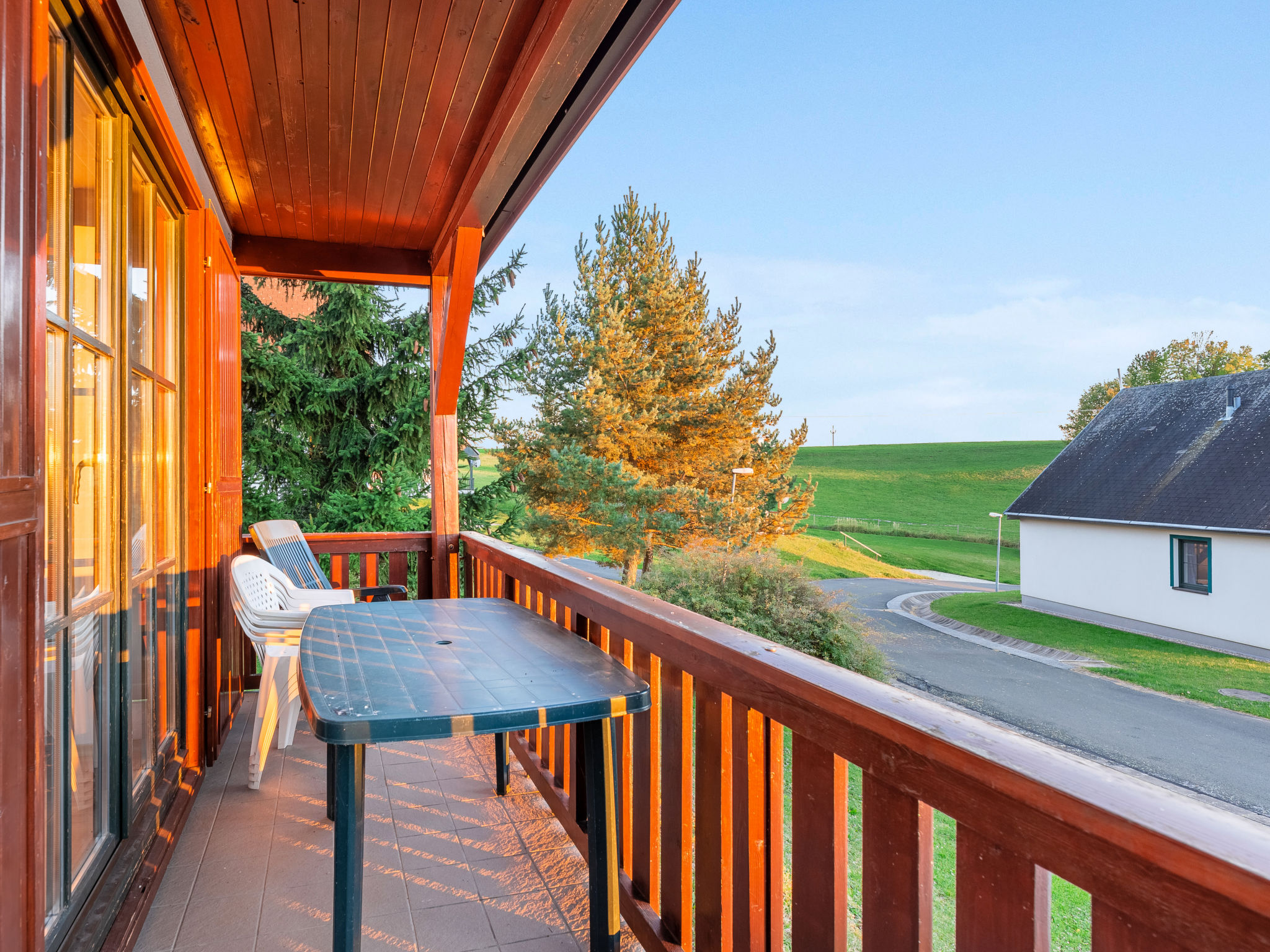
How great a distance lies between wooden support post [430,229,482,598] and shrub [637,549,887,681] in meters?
3.59

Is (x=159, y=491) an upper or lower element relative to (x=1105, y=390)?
lower

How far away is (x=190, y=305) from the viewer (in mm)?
2445

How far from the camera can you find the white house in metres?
8.39

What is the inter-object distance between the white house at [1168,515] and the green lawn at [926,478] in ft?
12.3

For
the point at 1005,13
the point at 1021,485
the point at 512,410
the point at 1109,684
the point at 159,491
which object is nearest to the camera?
the point at 159,491

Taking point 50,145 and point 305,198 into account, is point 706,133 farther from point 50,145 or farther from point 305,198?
point 50,145

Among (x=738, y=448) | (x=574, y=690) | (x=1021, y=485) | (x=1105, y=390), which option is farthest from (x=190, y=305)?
(x=1105, y=390)

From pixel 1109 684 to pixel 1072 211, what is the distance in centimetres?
1278

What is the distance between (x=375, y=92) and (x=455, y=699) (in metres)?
1.88

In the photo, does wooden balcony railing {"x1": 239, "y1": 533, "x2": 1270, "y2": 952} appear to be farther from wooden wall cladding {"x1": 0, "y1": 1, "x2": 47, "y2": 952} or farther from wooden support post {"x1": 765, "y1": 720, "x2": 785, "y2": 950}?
wooden wall cladding {"x1": 0, "y1": 1, "x2": 47, "y2": 952}

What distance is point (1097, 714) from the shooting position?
26.7 feet

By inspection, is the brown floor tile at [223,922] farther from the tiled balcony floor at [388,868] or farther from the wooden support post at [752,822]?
the wooden support post at [752,822]

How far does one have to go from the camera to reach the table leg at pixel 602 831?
1387 mm

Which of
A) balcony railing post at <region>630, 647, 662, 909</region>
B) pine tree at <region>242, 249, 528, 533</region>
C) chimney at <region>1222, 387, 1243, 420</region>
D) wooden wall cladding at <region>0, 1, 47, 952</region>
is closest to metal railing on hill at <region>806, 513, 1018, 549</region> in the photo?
chimney at <region>1222, 387, 1243, 420</region>
